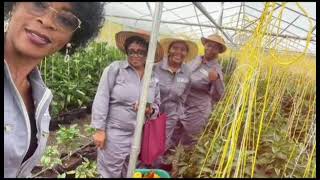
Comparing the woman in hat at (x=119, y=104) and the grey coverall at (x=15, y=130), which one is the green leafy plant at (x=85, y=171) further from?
the grey coverall at (x=15, y=130)

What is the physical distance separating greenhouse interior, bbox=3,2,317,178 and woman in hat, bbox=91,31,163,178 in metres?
0.21

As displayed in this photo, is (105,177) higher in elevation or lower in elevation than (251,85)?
lower

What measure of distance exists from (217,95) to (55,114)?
4.82 ft

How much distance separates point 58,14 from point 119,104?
99cm

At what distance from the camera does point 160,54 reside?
2592 mm

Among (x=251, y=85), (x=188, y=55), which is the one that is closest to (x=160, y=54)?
(x=188, y=55)

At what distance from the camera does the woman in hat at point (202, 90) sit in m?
3.02

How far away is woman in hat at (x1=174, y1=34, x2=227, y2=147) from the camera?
3016 millimetres

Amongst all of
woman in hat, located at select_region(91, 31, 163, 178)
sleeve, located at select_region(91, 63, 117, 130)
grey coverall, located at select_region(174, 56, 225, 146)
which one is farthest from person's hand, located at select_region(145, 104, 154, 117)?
grey coverall, located at select_region(174, 56, 225, 146)

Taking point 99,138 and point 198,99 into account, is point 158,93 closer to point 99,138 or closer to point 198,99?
point 99,138

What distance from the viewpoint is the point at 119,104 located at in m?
2.18

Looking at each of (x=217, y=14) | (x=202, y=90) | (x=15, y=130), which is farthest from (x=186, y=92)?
(x=217, y=14)

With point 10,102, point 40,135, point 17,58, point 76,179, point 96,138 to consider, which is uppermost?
point 17,58

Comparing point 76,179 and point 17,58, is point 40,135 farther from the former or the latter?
point 76,179
